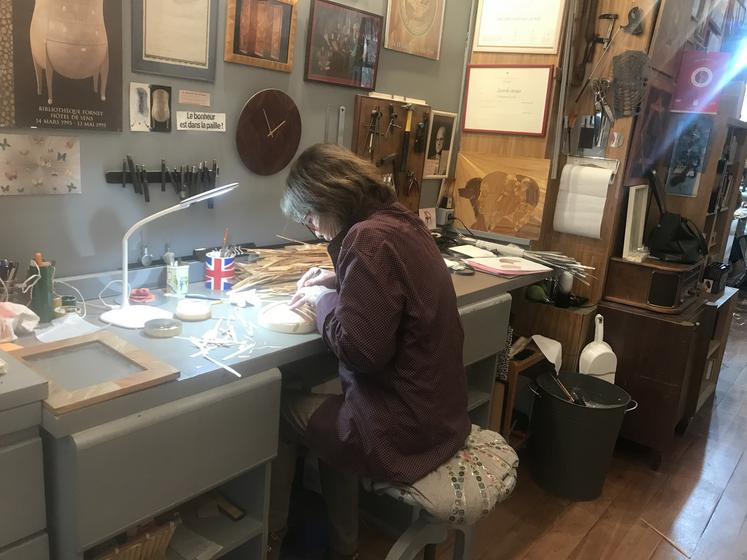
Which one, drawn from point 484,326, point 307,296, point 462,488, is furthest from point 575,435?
point 307,296

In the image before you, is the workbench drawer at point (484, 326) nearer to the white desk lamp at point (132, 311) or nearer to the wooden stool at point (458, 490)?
the wooden stool at point (458, 490)

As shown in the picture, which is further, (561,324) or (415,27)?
(561,324)

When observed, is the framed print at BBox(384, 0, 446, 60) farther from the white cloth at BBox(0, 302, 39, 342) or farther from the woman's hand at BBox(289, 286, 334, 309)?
the white cloth at BBox(0, 302, 39, 342)

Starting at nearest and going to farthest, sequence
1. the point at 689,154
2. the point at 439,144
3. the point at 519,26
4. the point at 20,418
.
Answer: the point at 20,418
the point at 519,26
the point at 439,144
the point at 689,154

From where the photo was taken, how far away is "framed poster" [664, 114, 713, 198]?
324cm

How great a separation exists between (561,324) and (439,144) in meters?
1.02

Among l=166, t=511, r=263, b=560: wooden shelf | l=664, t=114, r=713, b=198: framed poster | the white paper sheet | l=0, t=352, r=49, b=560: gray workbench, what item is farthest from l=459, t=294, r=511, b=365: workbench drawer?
l=664, t=114, r=713, b=198: framed poster

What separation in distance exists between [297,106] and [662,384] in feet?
6.63

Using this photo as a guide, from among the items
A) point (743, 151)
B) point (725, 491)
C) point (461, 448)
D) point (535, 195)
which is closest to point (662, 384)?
point (725, 491)

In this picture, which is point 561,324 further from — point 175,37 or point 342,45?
point 175,37

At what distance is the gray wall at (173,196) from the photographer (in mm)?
1730

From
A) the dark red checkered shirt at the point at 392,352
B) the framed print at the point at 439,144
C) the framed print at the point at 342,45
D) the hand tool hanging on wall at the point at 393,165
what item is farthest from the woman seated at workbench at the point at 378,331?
the framed print at the point at 439,144

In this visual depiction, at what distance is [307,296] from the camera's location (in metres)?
1.75

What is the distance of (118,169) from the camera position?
72.4 inches
